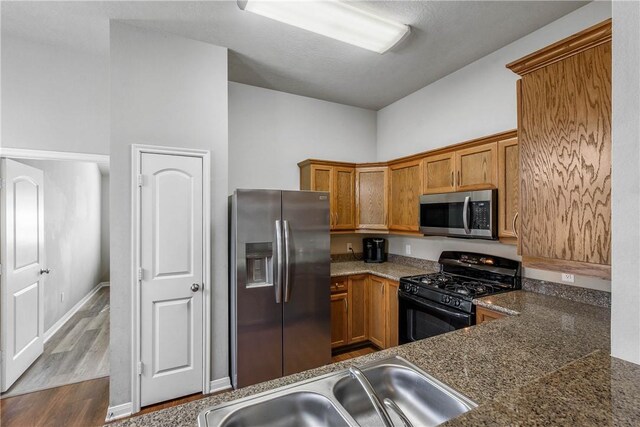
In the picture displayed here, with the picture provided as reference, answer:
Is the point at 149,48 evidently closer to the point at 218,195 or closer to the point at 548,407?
the point at 218,195

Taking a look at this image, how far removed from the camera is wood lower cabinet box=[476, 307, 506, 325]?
6.79 ft

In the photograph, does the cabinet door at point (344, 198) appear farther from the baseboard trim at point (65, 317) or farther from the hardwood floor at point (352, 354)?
the baseboard trim at point (65, 317)

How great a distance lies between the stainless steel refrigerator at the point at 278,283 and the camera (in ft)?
8.35

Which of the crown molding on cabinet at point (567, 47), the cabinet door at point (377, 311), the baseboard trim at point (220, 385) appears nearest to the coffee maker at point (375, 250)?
the cabinet door at point (377, 311)

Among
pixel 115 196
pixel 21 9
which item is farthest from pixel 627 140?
pixel 21 9

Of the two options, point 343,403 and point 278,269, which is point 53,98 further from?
point 343,403

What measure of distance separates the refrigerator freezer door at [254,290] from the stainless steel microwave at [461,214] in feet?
5.00

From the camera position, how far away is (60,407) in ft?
7.76

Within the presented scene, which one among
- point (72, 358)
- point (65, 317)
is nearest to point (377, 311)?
point (72, 358)

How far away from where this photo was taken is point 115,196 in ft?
7.54

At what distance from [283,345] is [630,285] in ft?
8.05

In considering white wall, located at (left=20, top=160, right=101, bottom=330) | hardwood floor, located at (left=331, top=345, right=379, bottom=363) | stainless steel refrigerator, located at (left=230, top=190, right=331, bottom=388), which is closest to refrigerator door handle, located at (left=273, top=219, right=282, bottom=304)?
stainless steel refrigerator, located at (left=230, top=190, right=331, bottom=388)

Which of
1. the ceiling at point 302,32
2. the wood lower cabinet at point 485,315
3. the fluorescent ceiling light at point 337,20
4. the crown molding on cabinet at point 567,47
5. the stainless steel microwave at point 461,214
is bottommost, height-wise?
the wood lower cabinet at point 485,315

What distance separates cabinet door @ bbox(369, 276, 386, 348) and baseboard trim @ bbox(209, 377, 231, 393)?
159cm
